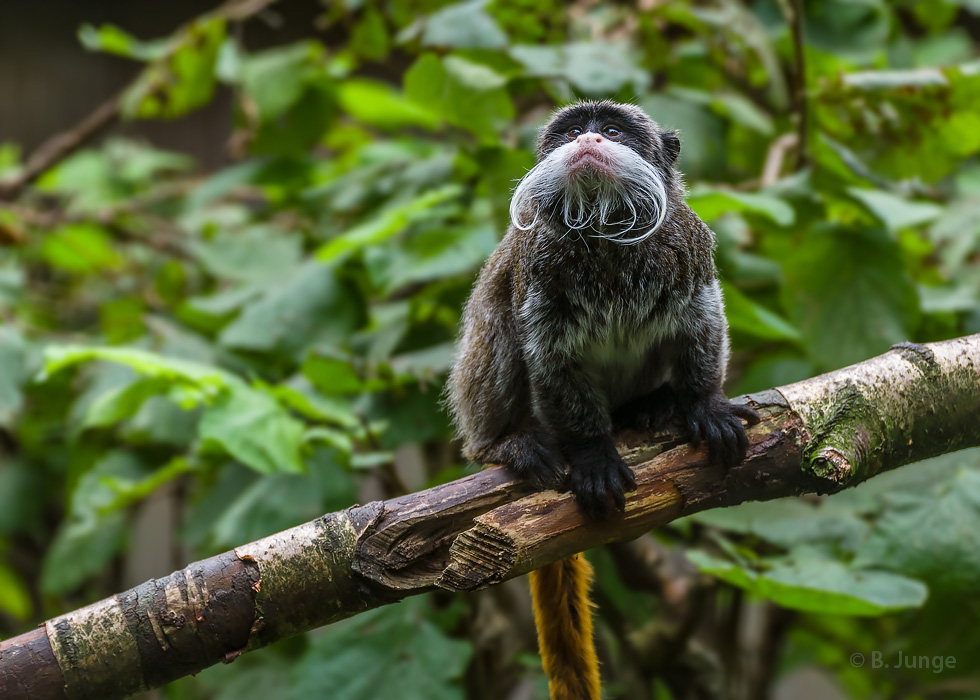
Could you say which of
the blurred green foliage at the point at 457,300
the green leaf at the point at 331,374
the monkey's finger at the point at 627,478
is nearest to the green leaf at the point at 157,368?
the blurred green foliage at the point at 457,300

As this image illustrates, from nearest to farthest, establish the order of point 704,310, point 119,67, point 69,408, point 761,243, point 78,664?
point 78,664
point 704,310
point 761,243
point 69,408
point 119,67

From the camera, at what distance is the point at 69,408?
366 cm

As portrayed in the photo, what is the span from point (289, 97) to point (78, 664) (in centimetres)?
253

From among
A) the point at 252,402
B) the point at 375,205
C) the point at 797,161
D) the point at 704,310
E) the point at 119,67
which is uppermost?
the point at 119,67

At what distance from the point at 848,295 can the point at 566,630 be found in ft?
4.33

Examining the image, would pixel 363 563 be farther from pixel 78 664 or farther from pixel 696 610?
pixel 696 610

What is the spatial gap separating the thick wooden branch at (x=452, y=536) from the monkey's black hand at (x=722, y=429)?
23 millimetres

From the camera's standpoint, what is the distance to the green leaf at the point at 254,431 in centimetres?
204

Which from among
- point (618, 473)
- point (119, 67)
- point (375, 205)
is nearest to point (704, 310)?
point (618, 473)

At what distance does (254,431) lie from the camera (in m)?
2.07

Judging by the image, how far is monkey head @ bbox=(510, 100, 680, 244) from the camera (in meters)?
1.68

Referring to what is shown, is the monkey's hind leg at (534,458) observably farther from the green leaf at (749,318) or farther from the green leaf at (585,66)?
the green leaf at (585,66)

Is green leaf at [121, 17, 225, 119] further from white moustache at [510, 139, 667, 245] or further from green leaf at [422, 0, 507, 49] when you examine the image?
white moustache at [510, 139, 667, 245]

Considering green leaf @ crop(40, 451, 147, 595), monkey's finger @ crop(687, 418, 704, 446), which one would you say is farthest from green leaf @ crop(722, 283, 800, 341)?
green leaf @ crop(40, 451, 147, 595)
